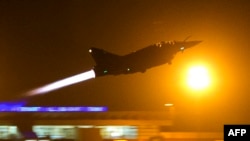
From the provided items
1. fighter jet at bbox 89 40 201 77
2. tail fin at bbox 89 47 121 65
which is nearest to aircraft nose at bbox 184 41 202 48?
fighter jet at bbox 89 40 201 77

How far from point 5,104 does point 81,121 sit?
27.9ft

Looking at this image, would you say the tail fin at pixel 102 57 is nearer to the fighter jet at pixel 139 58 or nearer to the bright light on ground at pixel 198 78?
the fighter jet at pixel 139 58

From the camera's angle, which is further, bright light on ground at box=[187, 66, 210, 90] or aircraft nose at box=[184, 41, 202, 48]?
bright light on ground at box=[187, 66, 210, 90]

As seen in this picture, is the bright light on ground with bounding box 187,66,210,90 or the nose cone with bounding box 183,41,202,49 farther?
the bright light on ground with bounding box 187,66,210,90

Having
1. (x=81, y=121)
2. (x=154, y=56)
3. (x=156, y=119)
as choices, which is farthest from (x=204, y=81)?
(x=81, y=121)

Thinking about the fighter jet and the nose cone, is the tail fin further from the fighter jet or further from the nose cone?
the nose cone

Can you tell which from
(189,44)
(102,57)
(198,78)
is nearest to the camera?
(102,57)

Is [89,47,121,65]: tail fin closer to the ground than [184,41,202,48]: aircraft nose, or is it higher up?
closer to the ground

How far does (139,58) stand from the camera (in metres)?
26.3

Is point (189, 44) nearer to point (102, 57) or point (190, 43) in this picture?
point (190, 43)

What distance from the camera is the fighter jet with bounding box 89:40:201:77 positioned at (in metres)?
25.5

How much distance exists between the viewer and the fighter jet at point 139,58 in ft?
83.8

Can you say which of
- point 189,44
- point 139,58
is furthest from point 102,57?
point 189,44

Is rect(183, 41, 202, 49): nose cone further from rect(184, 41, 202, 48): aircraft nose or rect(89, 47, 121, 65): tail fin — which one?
rect(89, 47, 121, 65): tail fin
